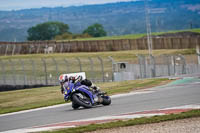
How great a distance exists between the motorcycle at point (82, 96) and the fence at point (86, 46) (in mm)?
50143

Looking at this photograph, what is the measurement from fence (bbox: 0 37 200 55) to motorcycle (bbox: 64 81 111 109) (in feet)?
165

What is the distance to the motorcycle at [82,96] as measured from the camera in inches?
619

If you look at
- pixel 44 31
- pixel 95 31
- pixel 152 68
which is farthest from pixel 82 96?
pixel 44 31

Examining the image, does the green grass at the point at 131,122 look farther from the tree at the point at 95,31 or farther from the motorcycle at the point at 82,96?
the tree at the point at 95,31

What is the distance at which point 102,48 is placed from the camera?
74.0m

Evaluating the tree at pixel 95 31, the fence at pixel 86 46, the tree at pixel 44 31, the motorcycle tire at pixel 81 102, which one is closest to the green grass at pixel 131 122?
the motorcycle tire at pixel 81 102

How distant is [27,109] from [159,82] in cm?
919

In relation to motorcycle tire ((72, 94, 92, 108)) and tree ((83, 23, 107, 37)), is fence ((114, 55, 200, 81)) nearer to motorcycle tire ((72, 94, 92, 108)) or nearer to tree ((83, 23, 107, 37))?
motorcycle tire ((72, 94, 92, 108))

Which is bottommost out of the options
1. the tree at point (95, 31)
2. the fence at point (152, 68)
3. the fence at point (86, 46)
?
the fence at point (152, 68)

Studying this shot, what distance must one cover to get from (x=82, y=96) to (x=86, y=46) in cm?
5961

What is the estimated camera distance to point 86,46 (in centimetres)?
7531

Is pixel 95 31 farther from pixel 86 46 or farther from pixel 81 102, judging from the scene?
pixel 81 102

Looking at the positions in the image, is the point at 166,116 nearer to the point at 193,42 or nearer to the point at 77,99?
the point at 77,99

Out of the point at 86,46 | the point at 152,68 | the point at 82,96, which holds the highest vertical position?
the point at 82,96
